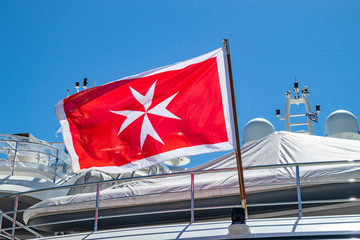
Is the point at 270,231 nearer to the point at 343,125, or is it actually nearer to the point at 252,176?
the point at 252,176

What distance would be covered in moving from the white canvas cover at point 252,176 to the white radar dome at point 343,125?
7991mm

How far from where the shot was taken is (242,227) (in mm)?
4621

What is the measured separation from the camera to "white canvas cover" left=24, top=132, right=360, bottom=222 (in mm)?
6934

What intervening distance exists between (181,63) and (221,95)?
0.78m

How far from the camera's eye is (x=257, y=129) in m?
16.4

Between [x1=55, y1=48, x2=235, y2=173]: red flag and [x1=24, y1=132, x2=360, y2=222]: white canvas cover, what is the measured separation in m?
0.60

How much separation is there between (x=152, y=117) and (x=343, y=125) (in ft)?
38.9

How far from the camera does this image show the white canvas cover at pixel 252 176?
693cm

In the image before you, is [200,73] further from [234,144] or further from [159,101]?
[234,144]

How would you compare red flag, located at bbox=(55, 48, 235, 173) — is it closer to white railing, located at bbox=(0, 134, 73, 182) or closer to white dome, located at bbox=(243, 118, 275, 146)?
white railing, located at bbox=(0, 134, 73, 182)

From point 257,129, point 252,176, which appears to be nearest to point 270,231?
point 252,176

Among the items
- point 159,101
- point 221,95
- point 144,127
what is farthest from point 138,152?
point 221,95

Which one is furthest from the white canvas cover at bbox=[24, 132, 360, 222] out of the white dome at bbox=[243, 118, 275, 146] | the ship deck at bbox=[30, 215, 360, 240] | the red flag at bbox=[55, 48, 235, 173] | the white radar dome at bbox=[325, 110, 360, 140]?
the white radar dome at bbox=[325, 110, 360, 140]

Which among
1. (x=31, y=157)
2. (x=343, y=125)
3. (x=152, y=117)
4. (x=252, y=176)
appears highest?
(x=343, y=125)
